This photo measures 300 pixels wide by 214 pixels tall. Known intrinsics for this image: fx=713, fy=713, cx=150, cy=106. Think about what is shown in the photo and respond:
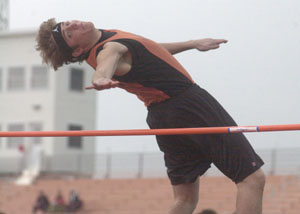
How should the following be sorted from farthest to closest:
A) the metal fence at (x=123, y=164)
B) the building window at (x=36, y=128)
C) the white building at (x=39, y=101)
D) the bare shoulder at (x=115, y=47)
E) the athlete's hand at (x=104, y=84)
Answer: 1. the building window at (x=36, y=128)
2. the white building at (x=39, y=101)
3. the metal fence at (x=123, y=164)
4. the bare shoulder at (x=115, y=47)
5. the athlete's hand at (x=104, y=84)

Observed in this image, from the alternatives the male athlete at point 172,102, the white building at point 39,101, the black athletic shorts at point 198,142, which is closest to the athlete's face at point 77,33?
the male athlete at point 172,102

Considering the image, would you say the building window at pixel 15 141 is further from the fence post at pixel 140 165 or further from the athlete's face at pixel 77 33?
the athlete's face at pixel 77 33

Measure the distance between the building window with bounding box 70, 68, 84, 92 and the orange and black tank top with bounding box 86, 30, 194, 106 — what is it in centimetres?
1944

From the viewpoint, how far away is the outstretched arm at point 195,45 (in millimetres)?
4129

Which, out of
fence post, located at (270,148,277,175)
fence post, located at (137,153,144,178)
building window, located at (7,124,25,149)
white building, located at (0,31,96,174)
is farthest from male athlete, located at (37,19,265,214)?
building window, located at (7,124,25,149)

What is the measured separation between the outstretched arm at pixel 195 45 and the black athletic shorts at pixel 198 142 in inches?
14.0

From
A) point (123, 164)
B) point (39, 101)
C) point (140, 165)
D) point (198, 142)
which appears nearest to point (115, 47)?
point (198, 142)

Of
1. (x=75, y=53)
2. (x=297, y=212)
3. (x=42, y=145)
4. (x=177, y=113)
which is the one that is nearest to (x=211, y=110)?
(x=177, y=113)

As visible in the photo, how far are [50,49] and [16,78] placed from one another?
20251 millimetres

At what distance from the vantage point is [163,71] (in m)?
3.76

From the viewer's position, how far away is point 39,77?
2339 cm

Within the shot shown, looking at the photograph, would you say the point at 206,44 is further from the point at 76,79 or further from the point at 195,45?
the point at 76,79

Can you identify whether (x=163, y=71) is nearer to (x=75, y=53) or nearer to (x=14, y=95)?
(x=75, y=53)

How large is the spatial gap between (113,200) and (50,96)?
713 cm
